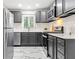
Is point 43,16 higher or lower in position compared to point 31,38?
higher

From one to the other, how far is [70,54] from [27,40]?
20.2ft

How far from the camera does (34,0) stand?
6.64 meters

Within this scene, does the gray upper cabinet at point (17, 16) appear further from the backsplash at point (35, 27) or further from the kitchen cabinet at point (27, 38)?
the kitchen cabinet at point (27, 38)

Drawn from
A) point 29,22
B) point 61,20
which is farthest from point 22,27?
point 61,20

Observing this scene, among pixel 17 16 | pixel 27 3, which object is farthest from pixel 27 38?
pixel 27 3

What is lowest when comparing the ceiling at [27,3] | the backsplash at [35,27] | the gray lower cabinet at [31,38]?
the gray lower cabinet at [31,38]

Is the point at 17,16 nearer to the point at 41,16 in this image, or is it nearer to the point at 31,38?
the point at 41,16

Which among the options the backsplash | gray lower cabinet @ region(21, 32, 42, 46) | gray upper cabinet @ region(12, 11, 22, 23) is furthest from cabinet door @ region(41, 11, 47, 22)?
gray upper cabinet @ region(12, 11, 22, 23)

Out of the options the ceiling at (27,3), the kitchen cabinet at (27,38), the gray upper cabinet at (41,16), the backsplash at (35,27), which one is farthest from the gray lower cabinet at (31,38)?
the ceiling at (27,3)

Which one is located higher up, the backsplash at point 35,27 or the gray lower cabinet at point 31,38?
the backsplash at point 35,27

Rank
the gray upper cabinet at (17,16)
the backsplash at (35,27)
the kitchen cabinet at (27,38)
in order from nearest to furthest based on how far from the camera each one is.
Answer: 1. the kitchen cabinet at (27,38)
2. the gray upper cabinet at (17,16)
3. the backsplash at (35,27)

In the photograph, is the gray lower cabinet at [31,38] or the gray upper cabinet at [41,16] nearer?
the gray lower cabinet at [31,38]

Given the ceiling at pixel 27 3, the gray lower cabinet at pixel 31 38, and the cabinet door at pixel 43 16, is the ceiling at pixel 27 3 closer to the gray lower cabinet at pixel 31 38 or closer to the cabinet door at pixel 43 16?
the cabinet door at pixel 43 16

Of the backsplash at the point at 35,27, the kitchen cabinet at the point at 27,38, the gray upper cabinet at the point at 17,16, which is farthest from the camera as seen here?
the backsplash at the point at 35,27
